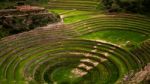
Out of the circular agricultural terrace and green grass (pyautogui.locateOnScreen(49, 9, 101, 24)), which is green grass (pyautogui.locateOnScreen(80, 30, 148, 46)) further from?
green grass (pyautogui.locateOnScreen(49, 9, 101, 24))

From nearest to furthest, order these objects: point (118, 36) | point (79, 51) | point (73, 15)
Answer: point (79, 51) → point (118, 36) → point (73, 15)

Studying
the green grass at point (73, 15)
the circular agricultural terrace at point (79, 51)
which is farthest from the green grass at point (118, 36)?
the green grass at point (73, 15)

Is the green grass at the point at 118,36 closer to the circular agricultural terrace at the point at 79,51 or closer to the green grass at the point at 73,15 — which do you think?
the circular agricultural terrace at the point at 79,51

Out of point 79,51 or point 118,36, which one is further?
point 118,36

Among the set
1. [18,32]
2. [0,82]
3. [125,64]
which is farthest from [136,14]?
[0,82]

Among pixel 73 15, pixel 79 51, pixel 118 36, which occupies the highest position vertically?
pixel 73 15

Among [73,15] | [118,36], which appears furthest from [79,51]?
[73,15]

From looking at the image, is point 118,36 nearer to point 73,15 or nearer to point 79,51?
point 79,51

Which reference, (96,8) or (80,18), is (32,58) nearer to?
(80,18)

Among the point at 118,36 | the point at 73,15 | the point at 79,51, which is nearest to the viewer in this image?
the point at 79,51

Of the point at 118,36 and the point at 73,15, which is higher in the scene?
the point at 73,15
